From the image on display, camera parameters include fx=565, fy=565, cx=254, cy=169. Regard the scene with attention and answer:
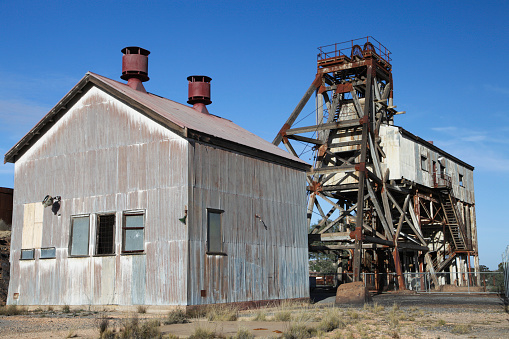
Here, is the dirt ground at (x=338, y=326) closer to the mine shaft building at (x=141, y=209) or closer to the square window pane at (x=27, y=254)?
the mine shaft building at (x=141, y=209)

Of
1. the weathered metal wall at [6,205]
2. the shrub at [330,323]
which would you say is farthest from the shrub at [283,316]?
the weathered metal wall at [6,205]

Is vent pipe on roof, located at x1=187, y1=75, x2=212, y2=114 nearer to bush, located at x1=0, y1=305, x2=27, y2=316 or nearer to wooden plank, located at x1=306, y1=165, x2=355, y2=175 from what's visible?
wooden plank, located at x1=306, y1=165, x2=355, y2=175

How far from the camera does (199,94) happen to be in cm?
2897

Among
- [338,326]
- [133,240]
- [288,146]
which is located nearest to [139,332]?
[338,326]

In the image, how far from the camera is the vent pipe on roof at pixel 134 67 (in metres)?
25.8

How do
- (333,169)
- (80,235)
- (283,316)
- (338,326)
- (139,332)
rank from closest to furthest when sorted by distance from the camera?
(139,332) → (338,326) → (283,316) → (80,235) → (333,169)

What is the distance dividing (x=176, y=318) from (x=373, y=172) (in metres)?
23.7

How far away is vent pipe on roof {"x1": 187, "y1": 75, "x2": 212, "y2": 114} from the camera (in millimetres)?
29000

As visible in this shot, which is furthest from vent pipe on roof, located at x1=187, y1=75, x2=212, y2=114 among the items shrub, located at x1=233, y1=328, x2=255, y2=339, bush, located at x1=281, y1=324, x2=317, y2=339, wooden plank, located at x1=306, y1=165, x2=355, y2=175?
shrub, located at x1=233, y1=328, x2=255, y2=339

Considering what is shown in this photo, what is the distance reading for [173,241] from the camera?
1989 cm

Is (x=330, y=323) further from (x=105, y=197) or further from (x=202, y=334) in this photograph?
(x=105, y=197)

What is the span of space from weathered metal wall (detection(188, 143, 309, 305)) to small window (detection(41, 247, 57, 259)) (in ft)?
21.8

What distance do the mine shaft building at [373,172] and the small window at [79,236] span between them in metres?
15.6

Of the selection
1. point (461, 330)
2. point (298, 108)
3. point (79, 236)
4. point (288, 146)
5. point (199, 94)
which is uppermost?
point (298, 108)
